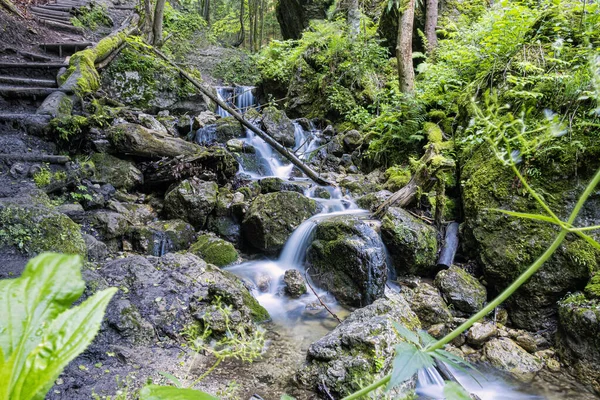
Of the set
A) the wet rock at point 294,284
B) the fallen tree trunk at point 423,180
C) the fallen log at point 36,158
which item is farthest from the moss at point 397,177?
Answer: the fallen log at point 36,158

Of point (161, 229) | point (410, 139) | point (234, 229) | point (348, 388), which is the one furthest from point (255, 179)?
point (348, 388)

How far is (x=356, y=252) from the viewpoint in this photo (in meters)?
5.79

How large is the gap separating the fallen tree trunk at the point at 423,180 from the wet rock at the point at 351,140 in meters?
3.32

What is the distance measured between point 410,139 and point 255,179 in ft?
12.8

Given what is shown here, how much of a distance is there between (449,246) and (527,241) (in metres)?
1.19

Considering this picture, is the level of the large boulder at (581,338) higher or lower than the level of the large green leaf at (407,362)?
lower

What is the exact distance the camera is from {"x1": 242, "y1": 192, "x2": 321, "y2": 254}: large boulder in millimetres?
6789

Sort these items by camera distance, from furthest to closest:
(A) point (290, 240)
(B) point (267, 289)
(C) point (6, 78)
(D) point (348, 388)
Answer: (C) point (6, 78), (A) point (290, 240), (B) point (267, 289), (D) point (348, 388)

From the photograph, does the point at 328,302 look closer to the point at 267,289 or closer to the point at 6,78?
the point at 267,289

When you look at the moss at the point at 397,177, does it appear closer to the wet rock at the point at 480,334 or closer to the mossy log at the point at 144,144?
the wet rock at the point at 480,334

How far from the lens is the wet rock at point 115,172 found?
6750 mm

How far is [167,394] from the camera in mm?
473

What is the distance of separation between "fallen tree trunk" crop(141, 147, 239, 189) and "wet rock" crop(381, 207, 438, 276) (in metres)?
3.88

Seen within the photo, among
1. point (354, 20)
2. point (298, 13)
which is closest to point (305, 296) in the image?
point (354, 20)
